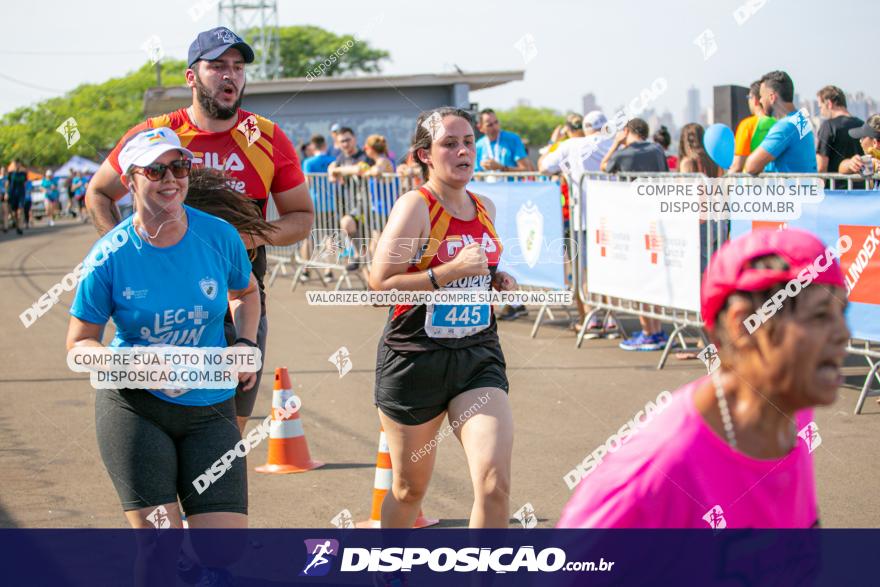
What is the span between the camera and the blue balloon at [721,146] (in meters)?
11.0

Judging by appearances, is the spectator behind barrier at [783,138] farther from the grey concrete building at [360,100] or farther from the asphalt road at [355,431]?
the grey concrete building at [360,100]

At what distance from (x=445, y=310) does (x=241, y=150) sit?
4.03ft

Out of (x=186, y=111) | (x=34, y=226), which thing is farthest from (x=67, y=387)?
(x=34, y=226)

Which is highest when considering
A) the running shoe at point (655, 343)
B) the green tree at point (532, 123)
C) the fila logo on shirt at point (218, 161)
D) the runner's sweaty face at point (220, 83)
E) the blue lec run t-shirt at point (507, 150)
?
the green tree at point (532, 123)

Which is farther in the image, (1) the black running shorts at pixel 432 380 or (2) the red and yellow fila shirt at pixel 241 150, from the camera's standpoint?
(2) the red and yellow fila shirt at pixel 241 150

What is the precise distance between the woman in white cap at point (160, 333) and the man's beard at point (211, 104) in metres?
0.88

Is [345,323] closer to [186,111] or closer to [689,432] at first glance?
[186,111]

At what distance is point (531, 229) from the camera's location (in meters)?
12.0

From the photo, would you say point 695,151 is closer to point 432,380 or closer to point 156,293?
point 432,380

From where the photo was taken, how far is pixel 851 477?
6469 mm

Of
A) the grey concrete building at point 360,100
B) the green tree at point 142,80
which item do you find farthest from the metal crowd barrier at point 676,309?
the green tree at point 142,80

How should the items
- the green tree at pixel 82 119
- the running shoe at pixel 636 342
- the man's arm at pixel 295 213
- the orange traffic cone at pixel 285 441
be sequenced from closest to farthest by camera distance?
the man's arm at pixel 295 213, the orange traffic cone at pixel 285 441, the running shoe at pixel 636 342, the green tree at pixel 82 119

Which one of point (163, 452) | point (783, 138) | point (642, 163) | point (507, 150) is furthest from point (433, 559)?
point (507, 150)

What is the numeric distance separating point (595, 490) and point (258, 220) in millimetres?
2973
